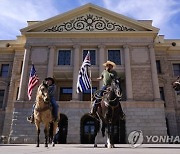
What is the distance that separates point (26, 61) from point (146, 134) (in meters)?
17.7

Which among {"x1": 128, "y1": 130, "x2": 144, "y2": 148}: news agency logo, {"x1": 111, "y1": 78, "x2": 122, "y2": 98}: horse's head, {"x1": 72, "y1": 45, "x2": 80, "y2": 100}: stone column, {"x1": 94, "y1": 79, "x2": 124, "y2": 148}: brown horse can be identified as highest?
{"x1": 72, "y1": 45, "x2": 80, "y2": 100}: stone column

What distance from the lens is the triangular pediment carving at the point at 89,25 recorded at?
30.8 meters

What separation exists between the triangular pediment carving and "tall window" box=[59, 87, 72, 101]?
27.0ft

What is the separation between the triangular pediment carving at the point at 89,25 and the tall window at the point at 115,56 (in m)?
3.20

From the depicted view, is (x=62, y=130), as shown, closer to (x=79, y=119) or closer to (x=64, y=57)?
(x=79, y=119)

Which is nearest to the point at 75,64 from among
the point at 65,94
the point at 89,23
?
the point at 65,94

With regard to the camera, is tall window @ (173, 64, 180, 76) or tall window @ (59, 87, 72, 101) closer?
tall window @ (59, 87, 72, 101)

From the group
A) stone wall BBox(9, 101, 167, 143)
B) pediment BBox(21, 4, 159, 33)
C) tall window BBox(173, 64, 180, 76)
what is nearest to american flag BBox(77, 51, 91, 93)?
stone wall BBox(9, 101, 167, 143)

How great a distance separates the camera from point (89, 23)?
31.4 meters

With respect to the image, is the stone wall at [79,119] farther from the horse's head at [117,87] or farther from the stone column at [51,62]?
the horse's head at [117,87]

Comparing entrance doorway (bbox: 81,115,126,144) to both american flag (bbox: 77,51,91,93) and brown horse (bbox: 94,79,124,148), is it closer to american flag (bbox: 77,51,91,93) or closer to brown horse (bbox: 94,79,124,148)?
american flag (bbox: 77,51,91,93)

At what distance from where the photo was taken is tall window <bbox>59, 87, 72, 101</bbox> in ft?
101

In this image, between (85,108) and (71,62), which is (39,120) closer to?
(85,108)

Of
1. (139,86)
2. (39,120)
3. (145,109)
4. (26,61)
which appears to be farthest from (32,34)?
(39,120)
